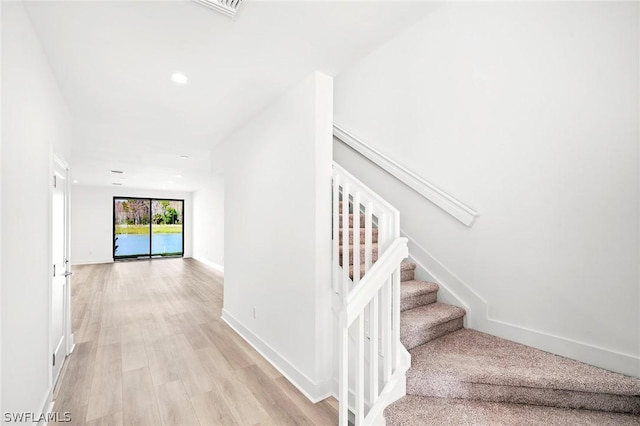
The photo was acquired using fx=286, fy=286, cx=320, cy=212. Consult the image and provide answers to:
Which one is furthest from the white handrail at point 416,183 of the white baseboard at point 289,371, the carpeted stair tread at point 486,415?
the white baseboard at point 289,371

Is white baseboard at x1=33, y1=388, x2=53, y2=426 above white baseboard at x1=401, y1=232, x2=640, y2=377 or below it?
Result: below

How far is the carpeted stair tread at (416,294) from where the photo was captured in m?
2.44

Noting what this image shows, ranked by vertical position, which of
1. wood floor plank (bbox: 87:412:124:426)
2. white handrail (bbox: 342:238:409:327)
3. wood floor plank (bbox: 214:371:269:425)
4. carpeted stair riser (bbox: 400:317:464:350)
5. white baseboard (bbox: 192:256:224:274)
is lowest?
white baseboard (bbox: 192:256:224:274)

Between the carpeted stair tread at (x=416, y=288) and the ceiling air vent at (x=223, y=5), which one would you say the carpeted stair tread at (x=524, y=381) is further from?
the ceiling air vent at (x=223, y=5)

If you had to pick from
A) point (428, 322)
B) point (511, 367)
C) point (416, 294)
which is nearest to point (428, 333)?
point (428, 322)

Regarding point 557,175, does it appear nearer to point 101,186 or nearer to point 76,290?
point 76,290

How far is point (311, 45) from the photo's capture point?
201 cm

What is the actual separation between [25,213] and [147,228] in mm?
9674

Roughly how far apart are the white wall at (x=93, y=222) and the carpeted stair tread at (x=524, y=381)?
10.8 metres

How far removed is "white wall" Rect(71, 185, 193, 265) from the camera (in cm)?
902

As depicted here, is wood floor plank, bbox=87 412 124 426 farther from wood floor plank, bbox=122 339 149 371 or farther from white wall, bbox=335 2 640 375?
white wall, bbox=335 2 640 375

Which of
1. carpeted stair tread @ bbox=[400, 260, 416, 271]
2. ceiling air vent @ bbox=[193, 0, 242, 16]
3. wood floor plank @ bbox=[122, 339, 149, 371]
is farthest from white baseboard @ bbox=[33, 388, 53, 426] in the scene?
carpeted stair tread @ bbox=[400, 260, 416, 271]

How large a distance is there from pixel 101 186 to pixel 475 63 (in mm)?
10958

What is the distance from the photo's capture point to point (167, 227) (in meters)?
10.5
